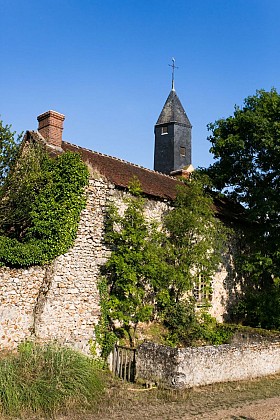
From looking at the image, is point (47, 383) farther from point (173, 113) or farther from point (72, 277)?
point (173, 113)

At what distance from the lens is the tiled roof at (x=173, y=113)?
95.0 feet

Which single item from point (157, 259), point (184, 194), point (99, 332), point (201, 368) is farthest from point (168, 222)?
point (201, 368)

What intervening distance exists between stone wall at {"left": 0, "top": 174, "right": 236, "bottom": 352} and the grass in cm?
176

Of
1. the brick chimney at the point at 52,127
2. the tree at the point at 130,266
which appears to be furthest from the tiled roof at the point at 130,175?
the tree at the point at 130,266

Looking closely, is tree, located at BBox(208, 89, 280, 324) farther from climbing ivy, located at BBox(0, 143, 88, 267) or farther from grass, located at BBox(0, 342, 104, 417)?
grass, located at BBox(0, 342, 104, 417)

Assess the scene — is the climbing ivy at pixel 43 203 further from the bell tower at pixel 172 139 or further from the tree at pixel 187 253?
the bell tower at pixel 172 139

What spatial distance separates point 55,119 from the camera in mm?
14586

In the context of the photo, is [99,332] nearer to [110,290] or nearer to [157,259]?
[110,290]

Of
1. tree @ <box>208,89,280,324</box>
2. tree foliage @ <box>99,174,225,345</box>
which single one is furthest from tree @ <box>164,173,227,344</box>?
tree @ <box>208,89,280,324</box>

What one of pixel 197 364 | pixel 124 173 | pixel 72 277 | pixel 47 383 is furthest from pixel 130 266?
pixel 47 383

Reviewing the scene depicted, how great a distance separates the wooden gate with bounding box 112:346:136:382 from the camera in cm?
1055

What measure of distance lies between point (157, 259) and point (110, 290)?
1.70 metres

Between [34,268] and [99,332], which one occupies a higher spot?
[34,268]

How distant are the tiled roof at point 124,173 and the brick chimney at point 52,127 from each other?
0.45 metres
